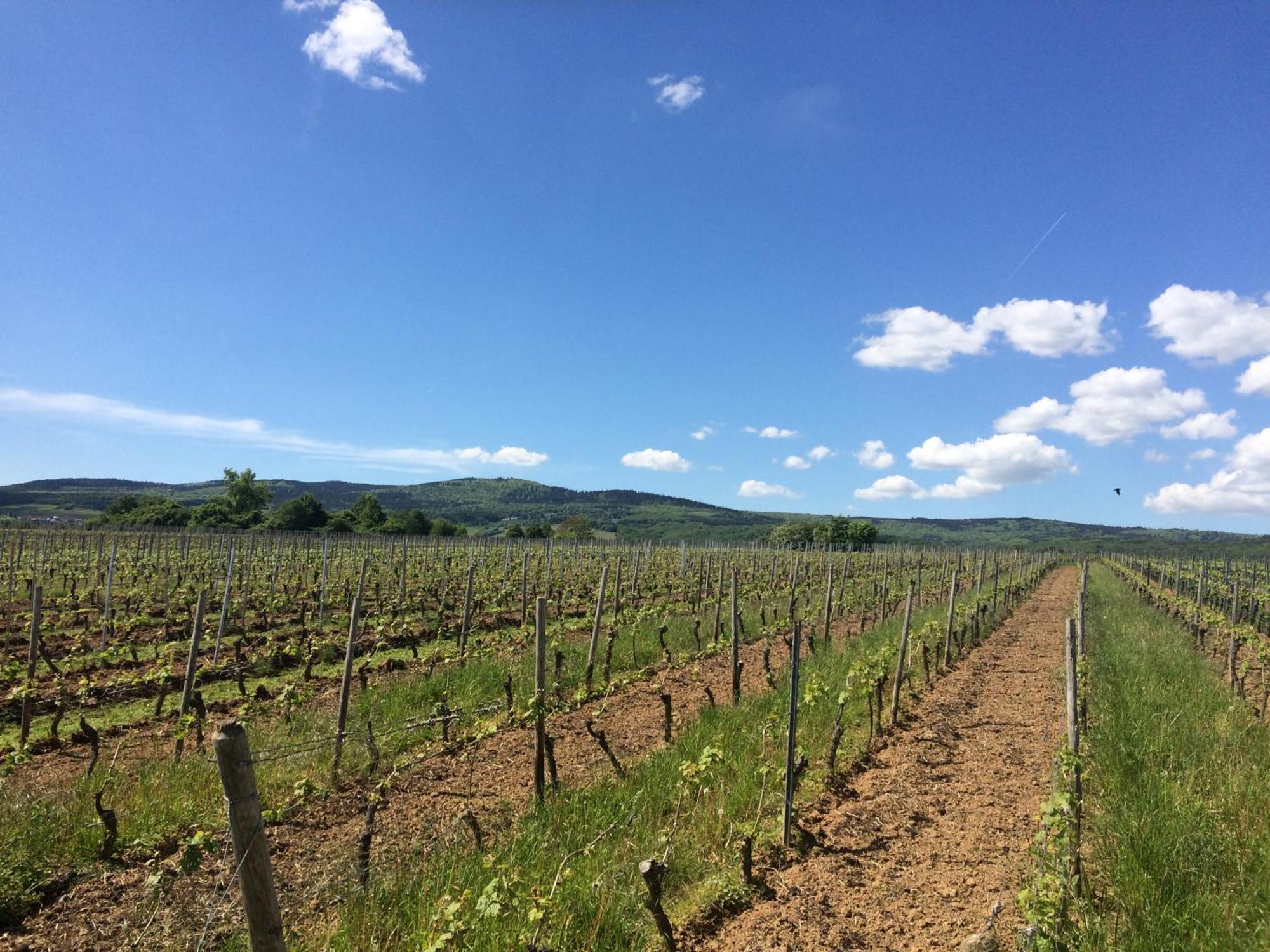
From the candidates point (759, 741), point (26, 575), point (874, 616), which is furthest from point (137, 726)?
point (26, 575)

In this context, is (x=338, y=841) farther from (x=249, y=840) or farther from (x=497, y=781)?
(x=249, y=840)

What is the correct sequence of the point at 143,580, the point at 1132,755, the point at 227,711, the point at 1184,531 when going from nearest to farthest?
1. the point at 1132,755
2. the point at 227,711
3. the point at 143,580
4. the point at 1184,531

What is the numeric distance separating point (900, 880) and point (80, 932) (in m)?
4.98

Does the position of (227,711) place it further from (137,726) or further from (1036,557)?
(1036,557)

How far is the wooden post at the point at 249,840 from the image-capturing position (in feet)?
8.25

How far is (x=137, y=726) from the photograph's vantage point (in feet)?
26.8

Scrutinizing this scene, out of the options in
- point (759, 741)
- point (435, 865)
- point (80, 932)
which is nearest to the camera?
point (80, 932)

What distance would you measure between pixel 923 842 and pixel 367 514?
262 feet

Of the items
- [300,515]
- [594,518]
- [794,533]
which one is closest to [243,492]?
[300,515]

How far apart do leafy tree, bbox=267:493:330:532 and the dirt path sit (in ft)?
233

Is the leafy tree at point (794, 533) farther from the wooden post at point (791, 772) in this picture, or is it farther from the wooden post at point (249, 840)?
the wooden post at point (249, 840)

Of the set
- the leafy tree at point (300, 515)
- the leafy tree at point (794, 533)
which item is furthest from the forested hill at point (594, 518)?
the leafy tree at point (300, 515)

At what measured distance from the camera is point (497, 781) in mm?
6301

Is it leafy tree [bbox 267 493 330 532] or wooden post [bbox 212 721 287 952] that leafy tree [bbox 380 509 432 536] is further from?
wooden post [bbox 212 721 287 952]
